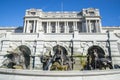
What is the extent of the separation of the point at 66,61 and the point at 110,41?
32.3 feet

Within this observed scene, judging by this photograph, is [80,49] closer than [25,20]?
Yes

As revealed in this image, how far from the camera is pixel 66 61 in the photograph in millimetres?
21125

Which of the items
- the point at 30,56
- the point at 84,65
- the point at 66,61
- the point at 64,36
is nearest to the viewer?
the point at 66,61

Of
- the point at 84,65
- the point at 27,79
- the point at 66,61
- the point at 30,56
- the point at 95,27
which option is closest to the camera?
the point at 27,79

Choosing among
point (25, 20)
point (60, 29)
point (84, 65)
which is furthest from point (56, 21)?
point (84, 65)

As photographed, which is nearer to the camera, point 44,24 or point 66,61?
point 66,61

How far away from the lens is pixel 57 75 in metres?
15.1

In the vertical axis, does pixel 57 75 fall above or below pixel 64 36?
below

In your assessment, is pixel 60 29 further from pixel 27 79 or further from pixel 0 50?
pixel 27 79

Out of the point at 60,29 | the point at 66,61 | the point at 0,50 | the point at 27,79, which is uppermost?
the point at 60,29

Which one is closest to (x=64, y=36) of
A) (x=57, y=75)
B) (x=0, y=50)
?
(x=0, y=50)

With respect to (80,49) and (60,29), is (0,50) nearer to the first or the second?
(80,49)

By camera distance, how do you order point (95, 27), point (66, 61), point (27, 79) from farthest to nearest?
point (95, 27), point (66, 61), point (27, 79)

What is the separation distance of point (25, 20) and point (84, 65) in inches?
2163
